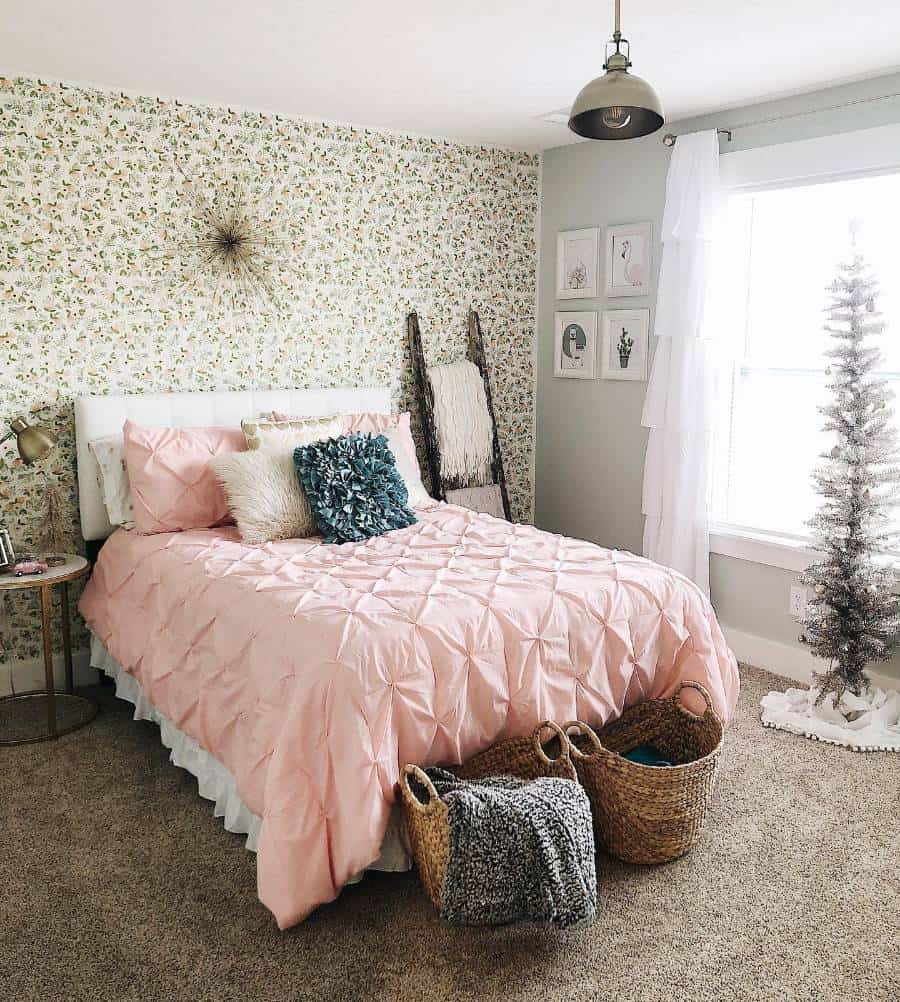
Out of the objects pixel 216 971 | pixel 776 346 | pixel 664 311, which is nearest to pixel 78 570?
pixel 216 971

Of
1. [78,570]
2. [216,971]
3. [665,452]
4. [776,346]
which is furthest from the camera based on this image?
[665,452]

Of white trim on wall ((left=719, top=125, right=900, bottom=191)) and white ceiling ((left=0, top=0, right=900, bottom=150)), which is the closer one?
white ceiling ((left=0, top=0, right=900, bottom=150))

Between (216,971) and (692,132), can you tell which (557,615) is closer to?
(216,971)

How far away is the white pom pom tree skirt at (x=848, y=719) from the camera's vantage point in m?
3.40

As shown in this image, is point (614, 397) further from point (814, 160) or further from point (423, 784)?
point (423, 784)

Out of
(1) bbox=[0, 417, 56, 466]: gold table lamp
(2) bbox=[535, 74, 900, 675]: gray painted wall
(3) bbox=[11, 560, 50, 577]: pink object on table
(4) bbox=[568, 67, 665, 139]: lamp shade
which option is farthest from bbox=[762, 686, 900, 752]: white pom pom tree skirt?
(1) bbox=[0, 417, 56, 466]: gold table lamp

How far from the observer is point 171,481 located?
363 centimetres

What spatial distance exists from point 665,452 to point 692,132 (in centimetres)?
151

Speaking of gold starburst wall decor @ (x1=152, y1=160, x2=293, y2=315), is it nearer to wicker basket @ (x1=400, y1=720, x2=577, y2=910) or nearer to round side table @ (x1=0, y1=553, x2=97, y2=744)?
round side table @ (x1=0, y1=553, x2=97, y2=744)

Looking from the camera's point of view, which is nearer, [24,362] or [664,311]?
[24,362]

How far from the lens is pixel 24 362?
3.70m

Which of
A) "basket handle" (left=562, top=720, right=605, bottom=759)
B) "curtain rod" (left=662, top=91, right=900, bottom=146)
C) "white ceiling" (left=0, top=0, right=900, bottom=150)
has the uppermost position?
"white ceiling" (left=0, top=0, right=900, bottom=150)

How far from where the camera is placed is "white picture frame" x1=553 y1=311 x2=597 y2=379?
4.94 metres

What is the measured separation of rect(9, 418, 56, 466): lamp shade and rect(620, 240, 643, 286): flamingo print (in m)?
2.87
